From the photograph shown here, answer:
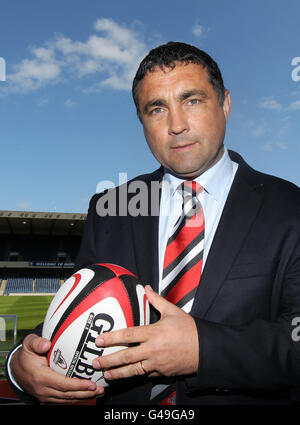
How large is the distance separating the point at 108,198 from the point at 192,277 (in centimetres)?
104

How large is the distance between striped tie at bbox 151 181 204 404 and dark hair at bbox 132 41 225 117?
28.9 inches

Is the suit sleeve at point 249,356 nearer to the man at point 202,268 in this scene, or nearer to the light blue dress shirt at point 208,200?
the man at point 202,268

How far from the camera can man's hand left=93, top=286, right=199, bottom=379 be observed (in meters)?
1.60

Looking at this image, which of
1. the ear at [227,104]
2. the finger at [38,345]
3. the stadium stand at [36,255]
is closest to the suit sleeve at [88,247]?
the finger at [38,345]

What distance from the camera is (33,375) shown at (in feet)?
6.27

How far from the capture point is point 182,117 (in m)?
2.25

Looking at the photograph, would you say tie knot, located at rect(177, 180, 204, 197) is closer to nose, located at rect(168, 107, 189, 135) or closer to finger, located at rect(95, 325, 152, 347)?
nose, located at rect(168, 107, 189, 135)

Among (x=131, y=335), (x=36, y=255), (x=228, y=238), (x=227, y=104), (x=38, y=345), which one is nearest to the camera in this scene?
(x=131, y=335)

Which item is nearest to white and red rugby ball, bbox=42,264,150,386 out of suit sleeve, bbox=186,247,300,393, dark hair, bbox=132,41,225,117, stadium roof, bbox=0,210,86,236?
suit sleeve, bbox=186,247,300,393

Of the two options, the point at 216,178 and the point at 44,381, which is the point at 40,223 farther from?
the point at 44,381

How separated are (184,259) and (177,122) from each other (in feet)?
2.87

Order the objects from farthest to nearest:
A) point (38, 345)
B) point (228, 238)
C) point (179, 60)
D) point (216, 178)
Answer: point (216, 178) < point (179, 60) < point (228, 238) < point (38, 345)

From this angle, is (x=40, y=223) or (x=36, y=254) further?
(x=36, y=254)

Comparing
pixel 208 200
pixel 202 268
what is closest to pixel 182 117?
pixel 208 200
